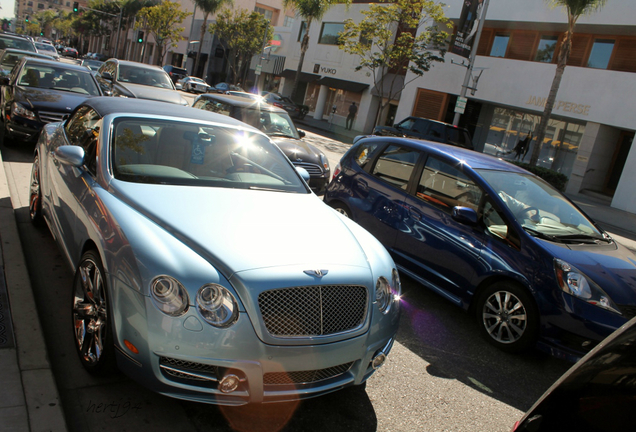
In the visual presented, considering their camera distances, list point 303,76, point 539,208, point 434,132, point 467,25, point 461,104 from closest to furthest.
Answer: point 539,208 < point 434,132 < point 461,104 < point 467,25 < point 303,76

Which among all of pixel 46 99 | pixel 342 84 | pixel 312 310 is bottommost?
pixel 312 310

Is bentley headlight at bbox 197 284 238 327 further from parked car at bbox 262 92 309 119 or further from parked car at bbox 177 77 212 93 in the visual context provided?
parked car at bbox 177 77 212 93

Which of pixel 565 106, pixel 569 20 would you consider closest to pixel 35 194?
pixel 569 20

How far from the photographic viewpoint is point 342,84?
1431 inches

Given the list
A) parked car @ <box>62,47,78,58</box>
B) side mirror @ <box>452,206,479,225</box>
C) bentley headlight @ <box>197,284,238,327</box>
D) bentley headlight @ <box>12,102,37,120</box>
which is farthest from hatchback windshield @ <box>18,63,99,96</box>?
parked car @ <box>62,47,78,58</box>

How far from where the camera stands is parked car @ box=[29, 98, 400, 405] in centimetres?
261

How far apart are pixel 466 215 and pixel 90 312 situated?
10.7ft

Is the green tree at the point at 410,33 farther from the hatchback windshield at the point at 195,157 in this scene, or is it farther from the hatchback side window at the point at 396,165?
the hatchback windshield at the point at 195,157

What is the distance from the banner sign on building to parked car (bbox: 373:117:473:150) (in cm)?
418

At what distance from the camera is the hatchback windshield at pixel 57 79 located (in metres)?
9.44

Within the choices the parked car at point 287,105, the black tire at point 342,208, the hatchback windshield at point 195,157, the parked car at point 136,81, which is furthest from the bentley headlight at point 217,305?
the parked car at point 287,105

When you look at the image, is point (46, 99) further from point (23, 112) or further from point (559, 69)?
point (559, 69)

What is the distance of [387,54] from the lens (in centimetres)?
2816

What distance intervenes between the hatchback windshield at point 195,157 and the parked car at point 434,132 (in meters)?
15.2
